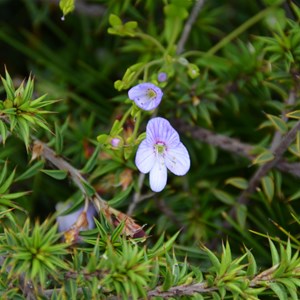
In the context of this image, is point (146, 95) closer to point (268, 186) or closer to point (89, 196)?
point (89, 196)

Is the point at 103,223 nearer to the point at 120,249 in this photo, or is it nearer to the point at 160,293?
the point at 120,249

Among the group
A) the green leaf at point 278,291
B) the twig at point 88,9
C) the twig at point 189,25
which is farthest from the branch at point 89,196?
the twig at point 88,9

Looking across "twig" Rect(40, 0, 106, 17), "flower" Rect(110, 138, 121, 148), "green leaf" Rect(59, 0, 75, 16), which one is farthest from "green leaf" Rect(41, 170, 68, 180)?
"twig" Rect(40, 0, 106, 17)

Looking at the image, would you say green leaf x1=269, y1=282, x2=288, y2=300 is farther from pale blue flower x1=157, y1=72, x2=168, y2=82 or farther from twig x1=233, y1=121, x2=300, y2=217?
pale blue flower x1=157, y1=72, x2=168, y2=82

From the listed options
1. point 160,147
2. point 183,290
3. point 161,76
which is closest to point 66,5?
point 161,76

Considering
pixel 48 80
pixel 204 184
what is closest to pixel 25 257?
pixel 204 184

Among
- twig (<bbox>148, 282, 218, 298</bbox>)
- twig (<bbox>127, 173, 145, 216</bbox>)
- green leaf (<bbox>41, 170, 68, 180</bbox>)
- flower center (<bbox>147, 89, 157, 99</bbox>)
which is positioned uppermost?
flower center (<bbox>147, 89, 157, 99</bbox>)
